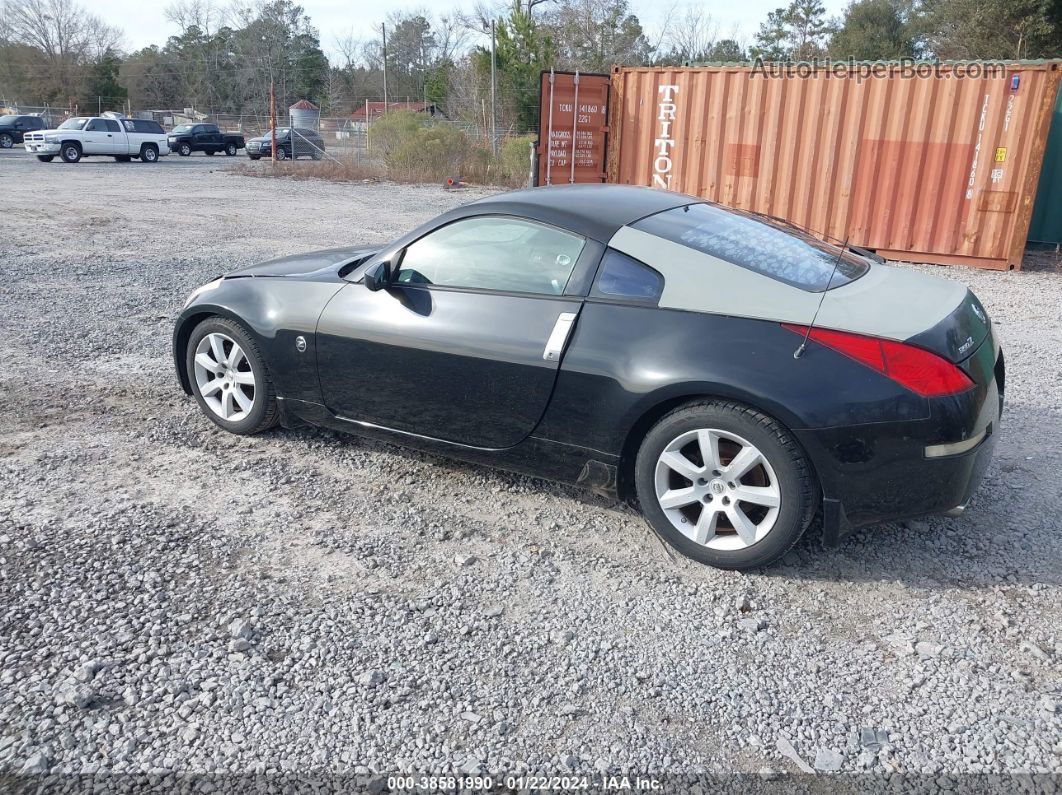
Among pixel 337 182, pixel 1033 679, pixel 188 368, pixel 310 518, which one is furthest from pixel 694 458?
pixel 337 182

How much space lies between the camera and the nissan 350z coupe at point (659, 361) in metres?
3.26

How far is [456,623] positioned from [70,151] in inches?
1311

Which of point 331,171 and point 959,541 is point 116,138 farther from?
point 959,541

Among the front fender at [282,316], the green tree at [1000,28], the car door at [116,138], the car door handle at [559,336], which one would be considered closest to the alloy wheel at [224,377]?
the front fender at [282,316]

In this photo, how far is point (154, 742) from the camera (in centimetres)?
259

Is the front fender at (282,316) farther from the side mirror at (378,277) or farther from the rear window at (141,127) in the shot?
the rear window at (141,127)

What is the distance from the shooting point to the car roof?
152 inches

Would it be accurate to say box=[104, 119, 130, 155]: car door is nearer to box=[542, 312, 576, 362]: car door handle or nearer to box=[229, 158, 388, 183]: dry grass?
box=[229, 158, 388, 183]: dry grass

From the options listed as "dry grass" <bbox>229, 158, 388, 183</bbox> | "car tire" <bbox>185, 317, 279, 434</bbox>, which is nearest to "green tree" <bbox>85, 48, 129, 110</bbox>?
"dry grass" <bbox>229, 158, 388, 183</bbox>

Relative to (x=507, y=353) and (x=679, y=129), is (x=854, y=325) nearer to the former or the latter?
(x=507, y=353)

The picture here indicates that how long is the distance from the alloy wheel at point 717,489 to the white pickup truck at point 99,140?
108 ft

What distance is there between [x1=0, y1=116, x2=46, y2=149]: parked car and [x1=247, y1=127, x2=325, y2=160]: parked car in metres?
10.7

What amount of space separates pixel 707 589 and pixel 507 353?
4.32 feet

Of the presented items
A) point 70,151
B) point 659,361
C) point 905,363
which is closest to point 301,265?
point 659,361
